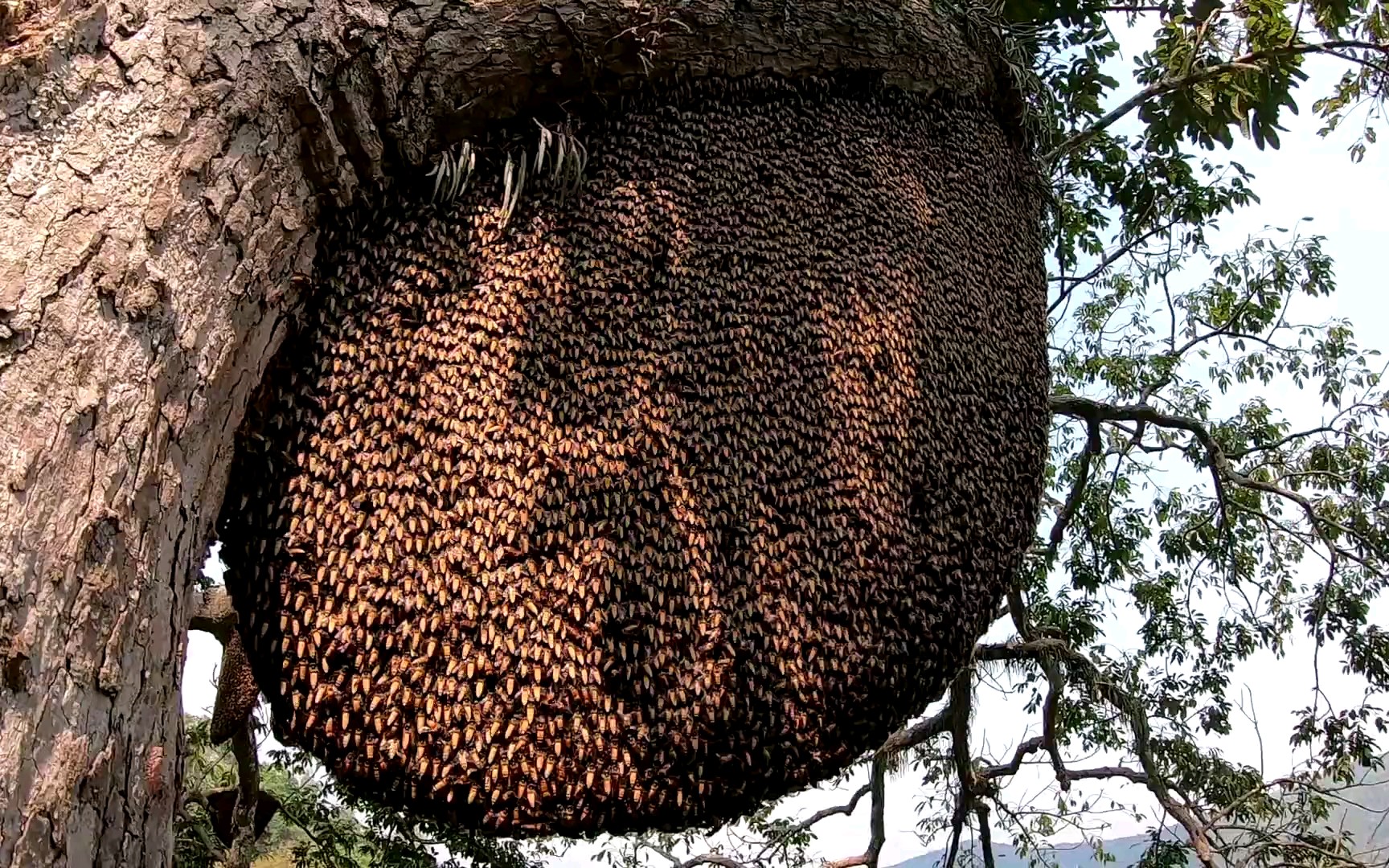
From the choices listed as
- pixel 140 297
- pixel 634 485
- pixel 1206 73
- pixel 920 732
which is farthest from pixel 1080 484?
pixel 140 297

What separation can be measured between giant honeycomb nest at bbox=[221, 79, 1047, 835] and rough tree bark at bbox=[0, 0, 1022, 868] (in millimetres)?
222

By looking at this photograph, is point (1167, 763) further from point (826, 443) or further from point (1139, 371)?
point (826, 443)

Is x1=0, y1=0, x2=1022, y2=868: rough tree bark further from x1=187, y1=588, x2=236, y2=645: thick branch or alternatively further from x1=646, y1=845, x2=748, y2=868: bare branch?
x1=646, y1=845, x2=748, y2=868: bare branch

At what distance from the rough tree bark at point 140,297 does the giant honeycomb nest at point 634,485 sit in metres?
0.22

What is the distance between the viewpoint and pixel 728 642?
2016 mm

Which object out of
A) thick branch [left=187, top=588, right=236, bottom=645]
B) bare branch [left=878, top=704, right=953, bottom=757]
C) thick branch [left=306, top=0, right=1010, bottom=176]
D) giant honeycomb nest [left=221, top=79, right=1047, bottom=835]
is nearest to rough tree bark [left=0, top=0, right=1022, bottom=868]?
thick branch [left=306, top=0, right=1010, bottom=176]

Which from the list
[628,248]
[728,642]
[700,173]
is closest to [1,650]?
[728,642]

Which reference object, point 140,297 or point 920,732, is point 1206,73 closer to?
point 920,732

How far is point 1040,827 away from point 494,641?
5.87 m

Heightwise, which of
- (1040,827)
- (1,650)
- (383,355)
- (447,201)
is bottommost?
(1040,827)

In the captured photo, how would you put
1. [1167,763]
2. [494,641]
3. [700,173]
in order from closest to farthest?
[494,641] < [700,173] < [1167,763]

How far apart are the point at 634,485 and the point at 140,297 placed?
99 cm

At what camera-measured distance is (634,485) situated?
6.73 ft

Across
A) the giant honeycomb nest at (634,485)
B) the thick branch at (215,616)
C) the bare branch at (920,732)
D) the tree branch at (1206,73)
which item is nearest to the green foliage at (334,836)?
the thick branch at (215,616)
